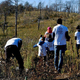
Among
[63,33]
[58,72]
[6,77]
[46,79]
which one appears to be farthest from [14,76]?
[63,33]

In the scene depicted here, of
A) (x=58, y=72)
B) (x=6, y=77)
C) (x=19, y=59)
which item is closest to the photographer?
(x=6, y=77)

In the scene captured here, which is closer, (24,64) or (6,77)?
(6,77)

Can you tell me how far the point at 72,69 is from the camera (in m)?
2.81

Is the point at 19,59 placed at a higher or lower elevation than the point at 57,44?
lower

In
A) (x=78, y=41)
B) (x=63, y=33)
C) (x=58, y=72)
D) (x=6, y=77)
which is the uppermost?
(x=63, y=33)

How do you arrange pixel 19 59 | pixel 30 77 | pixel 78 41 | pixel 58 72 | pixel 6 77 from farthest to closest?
pixel 78 41
pixel 19 59
pixel 58 72
pixel 30 77
pixel 6 77

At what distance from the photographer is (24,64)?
3.68m

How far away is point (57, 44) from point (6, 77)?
1.58 metres

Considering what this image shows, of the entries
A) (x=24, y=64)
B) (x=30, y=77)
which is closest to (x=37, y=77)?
(x=30, y=77)

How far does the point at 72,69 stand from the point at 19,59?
4.88 ft

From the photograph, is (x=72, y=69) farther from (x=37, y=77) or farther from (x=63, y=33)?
(x=63, y=33)

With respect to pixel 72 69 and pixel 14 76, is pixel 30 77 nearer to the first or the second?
A: pixel 14 76

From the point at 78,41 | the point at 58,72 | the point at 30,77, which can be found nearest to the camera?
the point at 30,77

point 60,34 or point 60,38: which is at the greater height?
point 60,34
